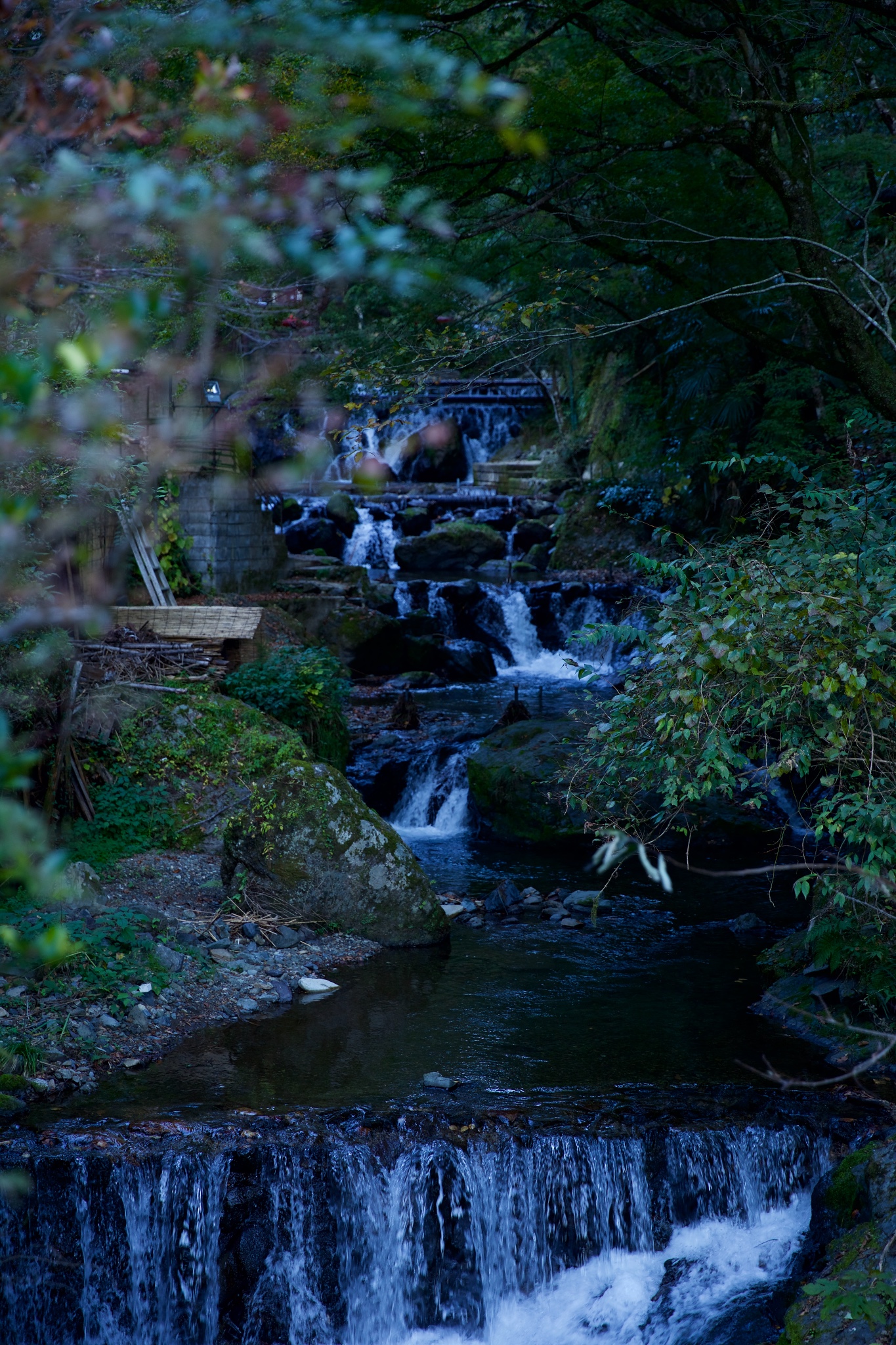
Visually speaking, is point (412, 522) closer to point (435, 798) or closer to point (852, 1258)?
point (435, 798)

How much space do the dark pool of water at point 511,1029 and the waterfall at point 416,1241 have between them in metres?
0.51

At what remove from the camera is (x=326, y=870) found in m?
8.33

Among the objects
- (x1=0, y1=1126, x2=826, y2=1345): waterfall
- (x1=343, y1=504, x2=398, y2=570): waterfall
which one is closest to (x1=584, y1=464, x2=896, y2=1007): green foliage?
(x1=0, y1=1126, x2=826, y2=1345): waterfall

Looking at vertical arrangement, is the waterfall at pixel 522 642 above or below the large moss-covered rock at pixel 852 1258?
below

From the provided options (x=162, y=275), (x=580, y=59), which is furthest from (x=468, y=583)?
(x=162, y=275)

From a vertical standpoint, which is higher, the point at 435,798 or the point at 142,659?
the point at 142,659

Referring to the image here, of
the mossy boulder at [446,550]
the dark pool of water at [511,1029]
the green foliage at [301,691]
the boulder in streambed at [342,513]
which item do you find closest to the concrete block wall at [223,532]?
the green foliage at [301,691]

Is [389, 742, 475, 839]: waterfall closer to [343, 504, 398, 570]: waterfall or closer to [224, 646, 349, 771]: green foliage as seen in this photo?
[224, 646, 349, 771]: green foliage

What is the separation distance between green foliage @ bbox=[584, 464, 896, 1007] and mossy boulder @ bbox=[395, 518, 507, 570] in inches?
697

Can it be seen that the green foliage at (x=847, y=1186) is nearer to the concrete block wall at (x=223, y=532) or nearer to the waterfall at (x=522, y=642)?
the concrete block wall at (x=223, y=532)

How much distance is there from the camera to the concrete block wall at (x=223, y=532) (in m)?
15.4

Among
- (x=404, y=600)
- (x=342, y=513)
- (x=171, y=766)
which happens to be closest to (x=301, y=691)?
(x=171, y=766)

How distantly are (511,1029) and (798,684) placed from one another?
3.12 metres

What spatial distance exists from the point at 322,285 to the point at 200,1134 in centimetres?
458
